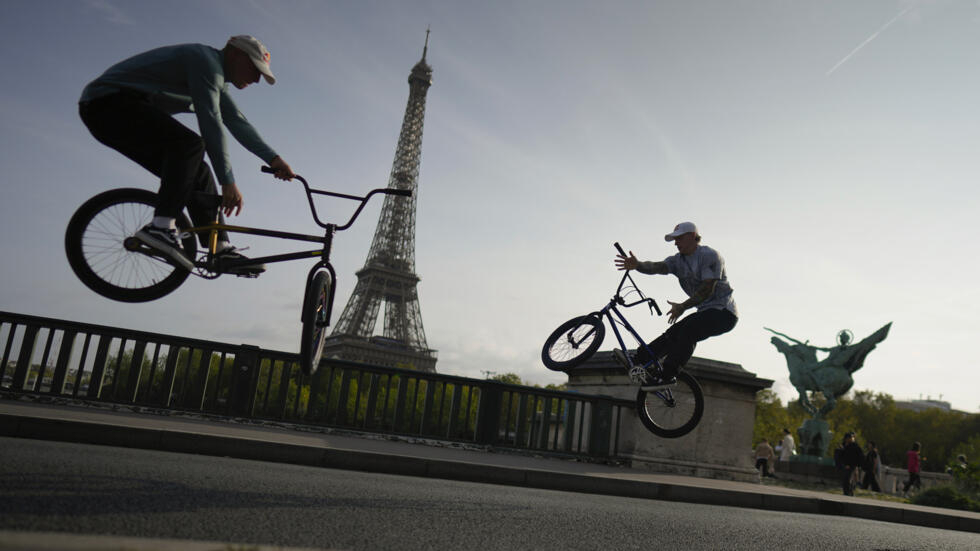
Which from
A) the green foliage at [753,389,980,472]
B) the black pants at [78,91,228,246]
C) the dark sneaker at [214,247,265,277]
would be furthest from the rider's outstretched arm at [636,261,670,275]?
the green foliage at [753,389,980,472]

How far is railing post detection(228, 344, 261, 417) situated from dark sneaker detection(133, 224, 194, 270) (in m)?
7.89

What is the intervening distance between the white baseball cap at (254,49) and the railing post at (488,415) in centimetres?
951

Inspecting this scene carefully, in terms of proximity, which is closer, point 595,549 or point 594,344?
point 595,549

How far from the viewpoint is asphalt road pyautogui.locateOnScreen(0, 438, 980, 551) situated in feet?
10.9

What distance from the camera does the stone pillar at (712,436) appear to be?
13.9 metres

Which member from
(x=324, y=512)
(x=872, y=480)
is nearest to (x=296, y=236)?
(x=324, y=512)

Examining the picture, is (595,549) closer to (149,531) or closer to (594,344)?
(149,531)

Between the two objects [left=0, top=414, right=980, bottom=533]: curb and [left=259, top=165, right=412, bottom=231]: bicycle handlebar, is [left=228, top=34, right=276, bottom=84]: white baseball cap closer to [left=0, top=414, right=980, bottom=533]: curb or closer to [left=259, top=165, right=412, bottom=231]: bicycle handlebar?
[left=259, top=165, right=412, bottom=231]: bicycle handlebar

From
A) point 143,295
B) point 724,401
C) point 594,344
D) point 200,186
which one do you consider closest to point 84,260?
point 143,295

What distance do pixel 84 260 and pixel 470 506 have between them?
11.1 ft

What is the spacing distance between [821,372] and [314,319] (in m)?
29.5

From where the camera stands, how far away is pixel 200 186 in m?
4.94

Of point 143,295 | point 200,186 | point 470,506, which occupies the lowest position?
point 470,506

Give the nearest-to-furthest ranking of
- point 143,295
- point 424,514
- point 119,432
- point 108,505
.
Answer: point 108,505 → point 424,514 → point 143,295 → point 119,432
